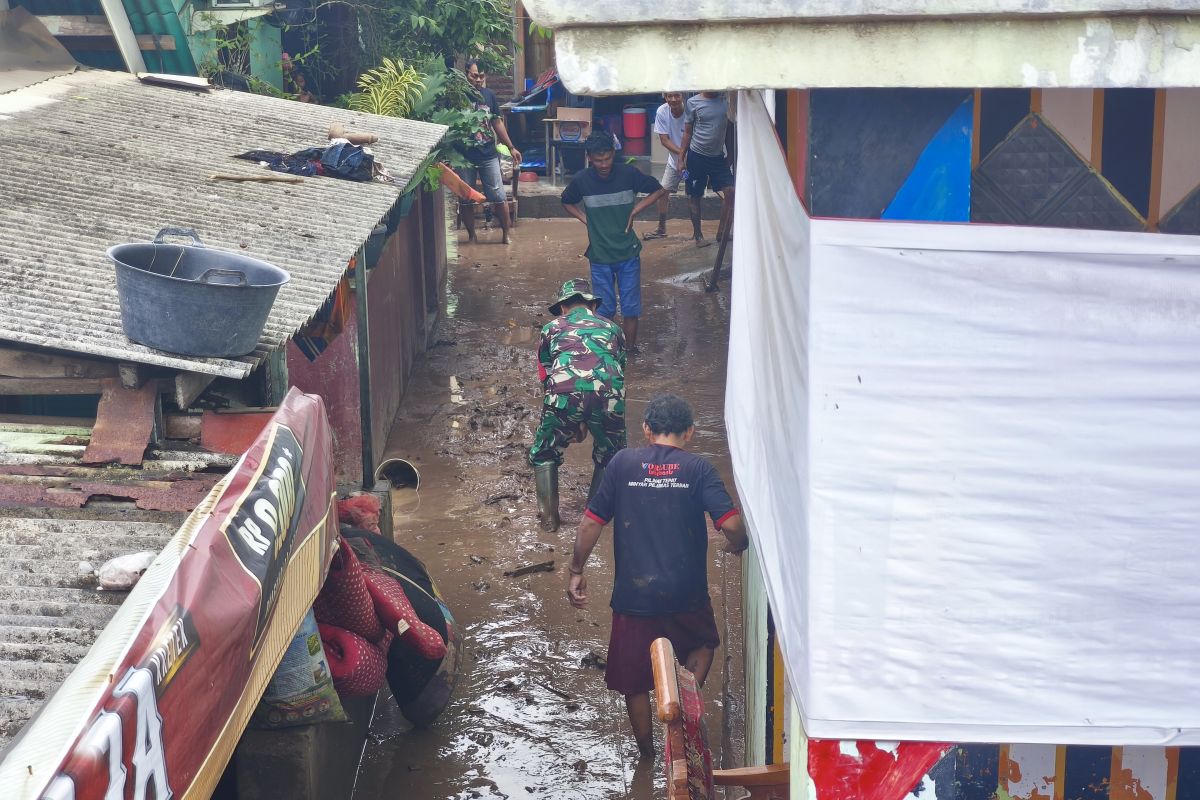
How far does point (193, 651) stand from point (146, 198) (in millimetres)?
3925

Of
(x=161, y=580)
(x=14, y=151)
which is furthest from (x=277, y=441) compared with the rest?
(x=14, y=151)

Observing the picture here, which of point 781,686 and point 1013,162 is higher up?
point 1013,162

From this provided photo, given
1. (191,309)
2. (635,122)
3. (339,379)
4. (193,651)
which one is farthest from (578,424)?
(635,122)

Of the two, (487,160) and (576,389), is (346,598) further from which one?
(487,160)

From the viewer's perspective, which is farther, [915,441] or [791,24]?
[915,441]

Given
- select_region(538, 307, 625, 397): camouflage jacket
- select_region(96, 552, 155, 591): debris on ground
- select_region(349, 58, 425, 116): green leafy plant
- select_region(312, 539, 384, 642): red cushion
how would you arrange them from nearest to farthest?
select_region(96, 552, 155, 591): debris on ground < select_region(312, 539, 384, 642): red cushion < select_region(538, 307, 625, 397): camouflage jacket < select_region(349, 58, 425, 116): green leafy plant

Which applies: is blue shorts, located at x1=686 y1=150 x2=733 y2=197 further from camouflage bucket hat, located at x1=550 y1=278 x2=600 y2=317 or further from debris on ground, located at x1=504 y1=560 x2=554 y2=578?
debris on ground, located at x1=504 y1=560 x2=554 y2=578

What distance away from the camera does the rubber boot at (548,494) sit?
26.8 ft

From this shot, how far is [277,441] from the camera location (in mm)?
4016

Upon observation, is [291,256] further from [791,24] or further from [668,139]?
[668,139]

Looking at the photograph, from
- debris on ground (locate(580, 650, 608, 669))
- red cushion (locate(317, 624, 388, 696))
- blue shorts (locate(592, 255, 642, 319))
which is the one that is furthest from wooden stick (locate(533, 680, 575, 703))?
blue shorts (locate(592, 255, 642, 319))

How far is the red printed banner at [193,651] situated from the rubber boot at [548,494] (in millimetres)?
3822

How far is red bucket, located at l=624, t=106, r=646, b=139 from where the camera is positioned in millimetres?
18578

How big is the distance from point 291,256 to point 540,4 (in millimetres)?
3944
